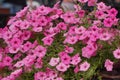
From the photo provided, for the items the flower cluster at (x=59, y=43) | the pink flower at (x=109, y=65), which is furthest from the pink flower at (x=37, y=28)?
the pink flower at (x=109, y=65)

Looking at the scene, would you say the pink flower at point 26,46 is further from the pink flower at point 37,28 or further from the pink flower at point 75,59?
the pink flower at point 75,59

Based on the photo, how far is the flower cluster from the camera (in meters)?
1.10

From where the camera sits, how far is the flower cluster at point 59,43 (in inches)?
43.2

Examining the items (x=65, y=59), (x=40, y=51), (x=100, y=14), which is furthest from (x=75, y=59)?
(x=100, y=14)

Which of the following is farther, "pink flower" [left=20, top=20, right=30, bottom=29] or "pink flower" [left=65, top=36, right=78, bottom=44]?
"pink flower" [left=20, top=20, right=30, bottom=29]

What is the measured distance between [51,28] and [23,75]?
219mm

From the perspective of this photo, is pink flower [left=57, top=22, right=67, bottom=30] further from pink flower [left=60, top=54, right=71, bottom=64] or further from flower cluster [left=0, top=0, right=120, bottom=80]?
pink flower [left=60, top=54, right=71, bottom=64]

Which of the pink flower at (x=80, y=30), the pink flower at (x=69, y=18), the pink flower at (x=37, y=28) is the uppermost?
the pink flower at (x=69, y=18)

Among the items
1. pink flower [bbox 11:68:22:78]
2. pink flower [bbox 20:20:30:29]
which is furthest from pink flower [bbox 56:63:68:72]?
pink flower [bbox 20:20:30:29]

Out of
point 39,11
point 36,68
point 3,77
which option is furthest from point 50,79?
point 39,11

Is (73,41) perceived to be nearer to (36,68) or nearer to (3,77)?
(36,68)

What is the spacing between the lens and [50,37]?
1.20 metres

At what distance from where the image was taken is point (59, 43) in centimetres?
121

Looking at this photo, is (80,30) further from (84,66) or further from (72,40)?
(84,66)
